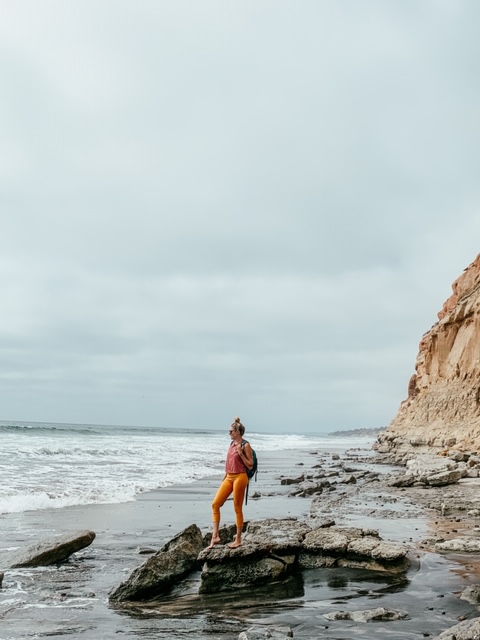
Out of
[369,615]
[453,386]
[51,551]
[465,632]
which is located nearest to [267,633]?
[369,615]

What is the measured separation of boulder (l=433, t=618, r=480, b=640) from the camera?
4.95 m

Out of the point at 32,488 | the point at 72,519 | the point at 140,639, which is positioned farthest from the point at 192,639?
the point at 32,488

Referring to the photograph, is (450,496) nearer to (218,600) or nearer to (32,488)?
(218,600)

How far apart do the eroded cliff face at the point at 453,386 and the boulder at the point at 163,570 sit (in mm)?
25348

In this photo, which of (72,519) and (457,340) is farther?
(457,340)

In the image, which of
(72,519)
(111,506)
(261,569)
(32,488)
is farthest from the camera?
(32,488)

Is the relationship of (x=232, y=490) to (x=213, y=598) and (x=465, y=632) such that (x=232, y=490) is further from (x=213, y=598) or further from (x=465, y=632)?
(x=465, y=632)

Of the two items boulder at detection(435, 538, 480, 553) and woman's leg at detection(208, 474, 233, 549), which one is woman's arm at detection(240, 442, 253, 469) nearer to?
woman's leg at detection(208, 474, 233, 549)

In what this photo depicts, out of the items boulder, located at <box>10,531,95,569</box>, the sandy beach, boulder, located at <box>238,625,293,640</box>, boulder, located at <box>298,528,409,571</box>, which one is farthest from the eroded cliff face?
boulder, located at <box>238,625,293,640</box>

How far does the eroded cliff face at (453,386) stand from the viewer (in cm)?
3566

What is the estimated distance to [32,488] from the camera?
1831 cm

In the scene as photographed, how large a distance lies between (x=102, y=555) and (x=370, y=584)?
4998 mm

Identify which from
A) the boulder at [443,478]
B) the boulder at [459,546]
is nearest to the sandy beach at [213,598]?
the boulder at [459,546]

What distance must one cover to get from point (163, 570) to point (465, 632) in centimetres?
448
